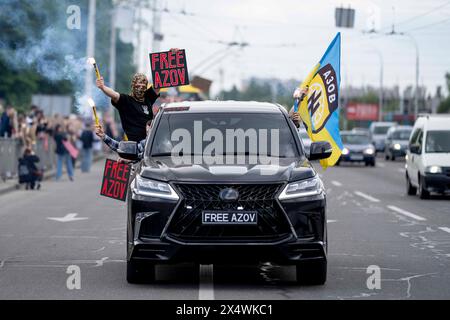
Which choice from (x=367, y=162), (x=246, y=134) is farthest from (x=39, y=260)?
(x=367, y=162)

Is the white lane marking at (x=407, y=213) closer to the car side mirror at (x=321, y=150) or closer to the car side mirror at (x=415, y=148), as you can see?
the car side mirror at (x=415, y=148)

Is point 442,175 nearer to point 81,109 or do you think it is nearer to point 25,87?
point 81,109

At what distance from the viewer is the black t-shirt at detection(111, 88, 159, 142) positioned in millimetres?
14094

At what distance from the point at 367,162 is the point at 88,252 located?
3702 centimetres

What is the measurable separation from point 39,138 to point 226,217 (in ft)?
87.4

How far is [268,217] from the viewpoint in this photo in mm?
10547

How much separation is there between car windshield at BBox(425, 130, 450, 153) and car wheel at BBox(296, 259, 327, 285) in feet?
50.5

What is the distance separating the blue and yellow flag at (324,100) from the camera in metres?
15.8

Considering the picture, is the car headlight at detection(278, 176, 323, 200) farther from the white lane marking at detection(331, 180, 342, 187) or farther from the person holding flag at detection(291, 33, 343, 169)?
the white lane marking at detection(331, 180, 342, 187)

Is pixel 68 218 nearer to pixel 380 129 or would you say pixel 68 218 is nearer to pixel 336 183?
pixel 336 183

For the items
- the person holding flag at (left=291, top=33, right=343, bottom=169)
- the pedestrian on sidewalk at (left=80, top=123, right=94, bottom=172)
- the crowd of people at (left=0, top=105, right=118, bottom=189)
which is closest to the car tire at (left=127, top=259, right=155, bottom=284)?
the person holding flag at (left=291, top=33, right=343, bottom=169)

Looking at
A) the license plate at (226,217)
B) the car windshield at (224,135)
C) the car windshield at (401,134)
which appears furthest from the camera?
the car windshield at (401,134)

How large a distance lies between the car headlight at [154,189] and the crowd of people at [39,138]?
18.7m

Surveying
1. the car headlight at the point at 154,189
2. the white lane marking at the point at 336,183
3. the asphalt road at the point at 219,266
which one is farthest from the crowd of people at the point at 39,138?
the car headlight at the point at 154,189
